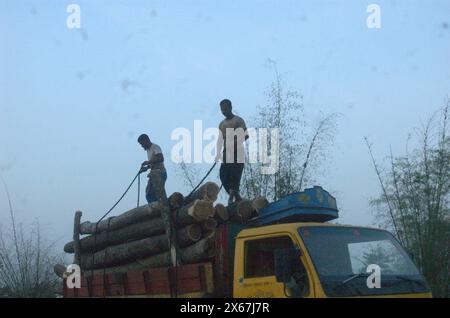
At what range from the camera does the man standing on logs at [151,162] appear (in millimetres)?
8617

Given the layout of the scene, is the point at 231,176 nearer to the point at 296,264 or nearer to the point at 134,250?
the point at 134,250

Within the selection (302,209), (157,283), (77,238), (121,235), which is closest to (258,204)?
(302,209)

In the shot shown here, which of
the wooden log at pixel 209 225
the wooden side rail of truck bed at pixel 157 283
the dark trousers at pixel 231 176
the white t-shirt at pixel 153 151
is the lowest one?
the wooden side rail of truck bed at pixel 157 283

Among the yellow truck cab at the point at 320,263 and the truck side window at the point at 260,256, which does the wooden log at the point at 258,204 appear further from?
the truck side window at the point at 260,256

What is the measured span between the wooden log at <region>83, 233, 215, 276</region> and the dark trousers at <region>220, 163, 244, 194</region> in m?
1.19

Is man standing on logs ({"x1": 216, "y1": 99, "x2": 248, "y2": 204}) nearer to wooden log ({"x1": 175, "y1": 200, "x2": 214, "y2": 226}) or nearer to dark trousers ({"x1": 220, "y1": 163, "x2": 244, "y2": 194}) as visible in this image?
dark trousers ({"x1": 220, "y1": 163, "x2": 244, "y2": 194})

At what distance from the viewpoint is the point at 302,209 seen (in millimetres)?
6508

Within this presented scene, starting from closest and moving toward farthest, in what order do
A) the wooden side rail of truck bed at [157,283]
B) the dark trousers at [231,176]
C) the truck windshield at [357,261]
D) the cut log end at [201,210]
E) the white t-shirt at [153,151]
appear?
the truck windshield at [357,261] → the wooden side rail of truck bed at [157,283] → the cut log end at [201,210] → the dark trousers at [231,176] → the white t-shirt at [153,151]

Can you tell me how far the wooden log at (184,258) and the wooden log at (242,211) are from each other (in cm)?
39

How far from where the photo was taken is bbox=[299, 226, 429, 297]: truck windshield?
5.39m

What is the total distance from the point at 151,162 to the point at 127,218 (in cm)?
109

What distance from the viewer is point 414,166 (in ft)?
37.3

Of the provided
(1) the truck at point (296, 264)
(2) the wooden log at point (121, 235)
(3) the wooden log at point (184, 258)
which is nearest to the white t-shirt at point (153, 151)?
(2) the wooden log at point (121, 235)

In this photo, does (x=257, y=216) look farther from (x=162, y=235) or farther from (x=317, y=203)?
(x=162, y=235)
